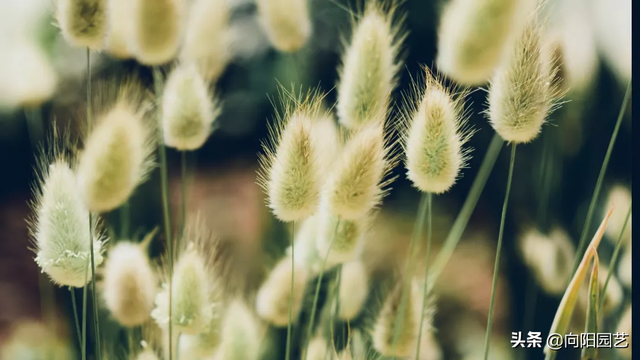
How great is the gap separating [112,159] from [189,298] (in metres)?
0.10

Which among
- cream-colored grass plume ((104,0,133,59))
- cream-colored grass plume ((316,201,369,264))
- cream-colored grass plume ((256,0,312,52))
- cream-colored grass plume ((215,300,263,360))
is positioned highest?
cream-colored grass plume ((256,0,312,52))

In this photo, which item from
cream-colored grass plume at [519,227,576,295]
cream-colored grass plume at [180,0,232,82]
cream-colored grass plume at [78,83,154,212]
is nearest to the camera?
cream-colored grass plume at [78,83,154,212]

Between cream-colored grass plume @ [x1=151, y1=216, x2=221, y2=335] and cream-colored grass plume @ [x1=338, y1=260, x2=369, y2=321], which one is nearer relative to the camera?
cream-colored grass plume @ [x1=151, y1=216, x2=221, y2=335]

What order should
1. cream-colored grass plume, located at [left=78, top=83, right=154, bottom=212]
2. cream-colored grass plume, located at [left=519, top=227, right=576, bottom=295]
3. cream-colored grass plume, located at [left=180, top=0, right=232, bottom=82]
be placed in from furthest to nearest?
cream-colored grass plume, located at [left=519, top=227, right=576, bottom=295], cream-colored grass plume, located at [left=180, top=0, right=232, bottom=82], cream-colored grass plume, located at [left=78, top=83, right=154, bottom=212]

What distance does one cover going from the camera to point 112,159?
308mm

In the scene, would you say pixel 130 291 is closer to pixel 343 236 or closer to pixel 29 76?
pixel 343 236

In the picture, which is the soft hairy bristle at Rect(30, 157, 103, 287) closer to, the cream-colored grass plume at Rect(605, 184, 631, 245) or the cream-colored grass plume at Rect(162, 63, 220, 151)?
the cream-colored grass plume at Rect(162, 63, 220, 151)

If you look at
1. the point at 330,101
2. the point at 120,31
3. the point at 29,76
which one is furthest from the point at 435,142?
the point at 330,101

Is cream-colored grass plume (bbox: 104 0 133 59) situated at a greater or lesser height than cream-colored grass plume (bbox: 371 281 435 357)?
greater

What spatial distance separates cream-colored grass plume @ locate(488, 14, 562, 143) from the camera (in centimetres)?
32

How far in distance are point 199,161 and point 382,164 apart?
1.72ft

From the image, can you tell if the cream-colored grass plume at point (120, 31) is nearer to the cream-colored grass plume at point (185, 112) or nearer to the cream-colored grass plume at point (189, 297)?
the cream-colored grass plume at point (185, 112)

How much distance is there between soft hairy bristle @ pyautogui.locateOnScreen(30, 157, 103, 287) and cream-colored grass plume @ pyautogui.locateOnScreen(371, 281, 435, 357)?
203 mm

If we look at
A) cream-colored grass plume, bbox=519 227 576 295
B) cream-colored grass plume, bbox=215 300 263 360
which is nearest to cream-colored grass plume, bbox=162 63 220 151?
cream-colored grass plume, bbox=215 300 263 360
